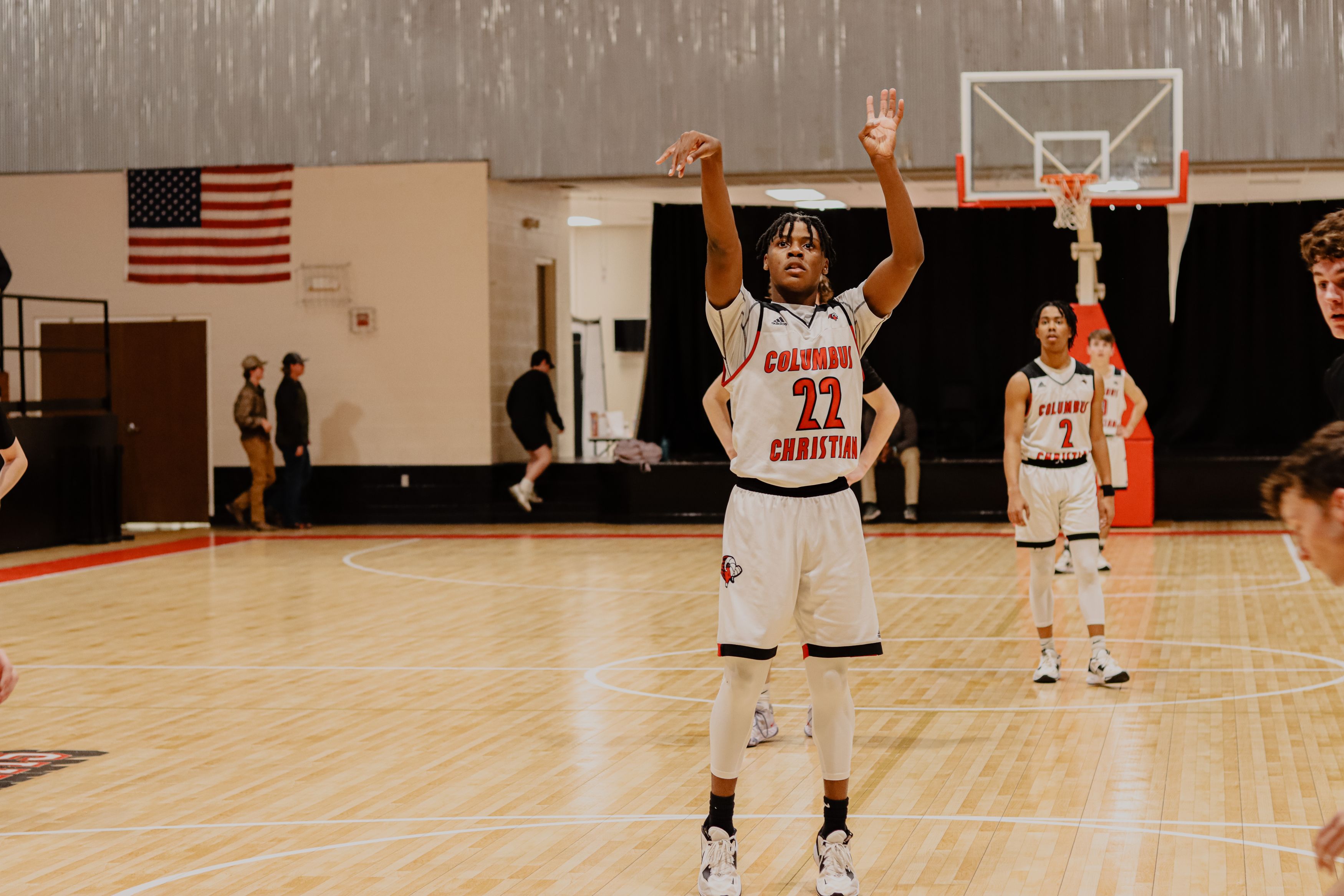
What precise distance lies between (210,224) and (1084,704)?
12834 mm

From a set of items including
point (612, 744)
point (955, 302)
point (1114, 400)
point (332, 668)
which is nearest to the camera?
point (612, 744)

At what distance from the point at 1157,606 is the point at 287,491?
9.77m

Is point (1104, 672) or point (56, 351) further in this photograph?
point (56, 351)

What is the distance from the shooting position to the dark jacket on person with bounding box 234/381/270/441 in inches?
624

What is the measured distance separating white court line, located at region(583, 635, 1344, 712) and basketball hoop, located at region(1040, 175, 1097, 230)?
21.1 ft

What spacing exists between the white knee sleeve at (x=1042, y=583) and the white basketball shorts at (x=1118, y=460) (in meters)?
5.15

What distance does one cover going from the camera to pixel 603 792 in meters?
5.30

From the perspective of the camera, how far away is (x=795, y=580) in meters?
4.15

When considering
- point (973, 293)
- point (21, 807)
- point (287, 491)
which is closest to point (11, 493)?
point (287, 491)

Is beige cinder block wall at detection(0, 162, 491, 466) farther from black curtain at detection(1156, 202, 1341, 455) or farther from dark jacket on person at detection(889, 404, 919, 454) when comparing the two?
black curtain at detection(1156, 202, 1341, 455)

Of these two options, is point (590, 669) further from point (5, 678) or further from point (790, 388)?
point (5, 678)

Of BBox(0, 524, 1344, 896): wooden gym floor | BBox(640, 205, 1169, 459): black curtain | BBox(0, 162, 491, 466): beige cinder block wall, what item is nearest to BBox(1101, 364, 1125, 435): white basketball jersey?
BBox(0, 524, 1344, 896): wooden gym floor

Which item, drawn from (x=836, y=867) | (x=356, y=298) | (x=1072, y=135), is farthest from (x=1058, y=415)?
(x=356, y=298)

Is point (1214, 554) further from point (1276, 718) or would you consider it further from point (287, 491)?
point (287, 491)
